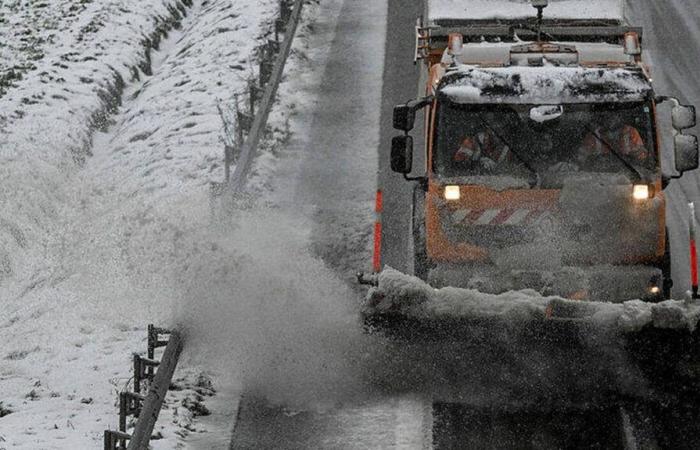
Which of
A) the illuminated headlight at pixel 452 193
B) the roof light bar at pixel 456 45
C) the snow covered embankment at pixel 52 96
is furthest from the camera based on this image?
the snow covered embankment at pixel 52 96

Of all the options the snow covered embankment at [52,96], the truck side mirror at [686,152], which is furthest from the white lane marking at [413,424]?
the snow covered embankment at [52,96]

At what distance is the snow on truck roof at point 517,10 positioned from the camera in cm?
1386

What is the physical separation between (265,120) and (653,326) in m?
7.90

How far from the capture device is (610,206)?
1021 centimetres

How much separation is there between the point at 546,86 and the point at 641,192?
3.76ft

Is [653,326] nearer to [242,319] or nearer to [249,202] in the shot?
[242,319]

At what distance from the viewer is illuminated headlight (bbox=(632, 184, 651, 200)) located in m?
10.2

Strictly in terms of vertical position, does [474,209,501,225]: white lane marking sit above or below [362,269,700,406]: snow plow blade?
above

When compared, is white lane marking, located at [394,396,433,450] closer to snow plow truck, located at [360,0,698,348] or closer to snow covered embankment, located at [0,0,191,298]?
snow plow truck, located at [360,0,698,348]

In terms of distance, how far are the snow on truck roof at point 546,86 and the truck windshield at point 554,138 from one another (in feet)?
0.23

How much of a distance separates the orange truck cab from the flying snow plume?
3.11 feet

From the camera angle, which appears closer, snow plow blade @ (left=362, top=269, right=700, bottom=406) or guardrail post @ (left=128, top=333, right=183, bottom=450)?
guardrail post @ (left=128, top=333, right=183, bottom=450)

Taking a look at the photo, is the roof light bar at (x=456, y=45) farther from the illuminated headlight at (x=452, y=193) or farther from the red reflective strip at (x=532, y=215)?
the red reflective strip at (x=532, y=215)

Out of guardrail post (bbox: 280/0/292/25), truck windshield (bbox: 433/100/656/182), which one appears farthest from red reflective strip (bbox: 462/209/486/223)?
guardrail post (bbox: 280/0/292/25)
